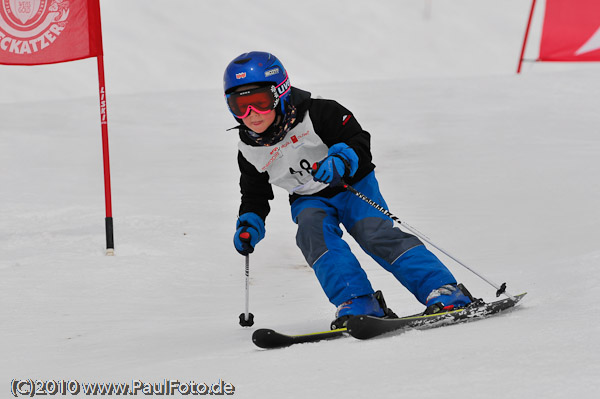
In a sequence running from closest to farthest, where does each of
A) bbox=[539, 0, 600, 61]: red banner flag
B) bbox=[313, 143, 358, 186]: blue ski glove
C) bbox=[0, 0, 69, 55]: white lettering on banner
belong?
1. bbox=[313, 143, 358, 186]: blue ski glove
2. bbox=[0, 0, 69, 55]: white lettering on banner
3. bbox=[539, 0, 600, 61]: red banner flag

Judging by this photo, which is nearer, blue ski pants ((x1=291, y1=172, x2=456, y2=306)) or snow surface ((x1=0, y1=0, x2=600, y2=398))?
snow surface ((x1=0, y1=0, x2=600, y2=398))

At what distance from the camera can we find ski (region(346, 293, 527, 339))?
286 centimetres

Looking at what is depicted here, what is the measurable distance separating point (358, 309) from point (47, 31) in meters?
3.74

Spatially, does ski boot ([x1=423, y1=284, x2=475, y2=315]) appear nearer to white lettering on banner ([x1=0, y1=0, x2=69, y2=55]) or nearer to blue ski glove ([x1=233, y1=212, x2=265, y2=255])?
blue ski glove ([x1=233, y1=212, x2=265, y2=255])

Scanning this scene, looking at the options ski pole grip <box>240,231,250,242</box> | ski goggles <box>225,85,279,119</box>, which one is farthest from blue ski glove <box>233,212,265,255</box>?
ski goggles <box>225,85,279,119</box>

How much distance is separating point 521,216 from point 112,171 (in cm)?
483

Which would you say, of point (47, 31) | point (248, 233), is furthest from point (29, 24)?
point (248, 233)

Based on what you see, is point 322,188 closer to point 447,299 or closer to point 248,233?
point 248,233

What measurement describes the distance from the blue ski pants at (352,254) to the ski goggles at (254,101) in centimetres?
56

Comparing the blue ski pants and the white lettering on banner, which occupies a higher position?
the white lettering on banner

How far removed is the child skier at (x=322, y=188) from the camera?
3.44 metres

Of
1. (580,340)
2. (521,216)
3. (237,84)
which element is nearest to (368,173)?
(237,84)

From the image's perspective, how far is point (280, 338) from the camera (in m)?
3.02

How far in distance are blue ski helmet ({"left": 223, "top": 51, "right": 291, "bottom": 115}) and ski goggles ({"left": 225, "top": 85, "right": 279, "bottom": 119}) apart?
0.04m
